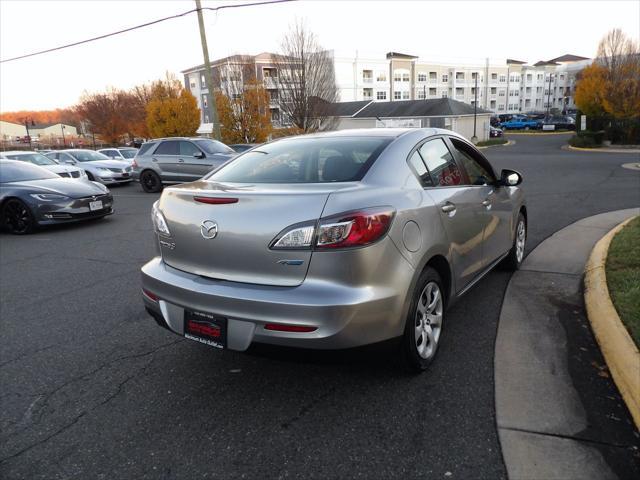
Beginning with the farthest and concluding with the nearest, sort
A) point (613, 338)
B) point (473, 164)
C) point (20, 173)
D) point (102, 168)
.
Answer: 1. point (102, 168)
2. point (20, 173)
3. point (473, 164)
4. point (613, 338)

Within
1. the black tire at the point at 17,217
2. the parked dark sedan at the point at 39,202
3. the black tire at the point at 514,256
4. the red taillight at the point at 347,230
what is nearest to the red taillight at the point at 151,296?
the red taillight at the point at 347,230

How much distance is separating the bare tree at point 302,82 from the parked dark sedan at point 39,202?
19649 millimetres

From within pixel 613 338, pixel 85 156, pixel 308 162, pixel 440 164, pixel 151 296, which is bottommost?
pixel 613 338

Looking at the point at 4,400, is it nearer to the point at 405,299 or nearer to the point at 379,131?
the point at 405,299

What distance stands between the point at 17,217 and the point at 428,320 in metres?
8.61

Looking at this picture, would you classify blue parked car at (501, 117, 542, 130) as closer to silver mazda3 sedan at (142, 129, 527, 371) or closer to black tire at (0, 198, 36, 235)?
black tire at (0, 198, 36, 235)

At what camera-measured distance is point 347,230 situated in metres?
2.52

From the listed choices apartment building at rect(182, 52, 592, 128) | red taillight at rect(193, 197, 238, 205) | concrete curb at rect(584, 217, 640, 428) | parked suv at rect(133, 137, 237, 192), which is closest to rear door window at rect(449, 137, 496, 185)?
concrete curb at rect(584, 217, 640, 428)

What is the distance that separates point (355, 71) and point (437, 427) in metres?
72.0

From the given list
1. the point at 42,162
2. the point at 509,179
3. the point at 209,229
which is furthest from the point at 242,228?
the point at 42,162

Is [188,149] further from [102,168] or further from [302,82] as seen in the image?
[302,82]

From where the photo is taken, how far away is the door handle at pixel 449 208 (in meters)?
3.31

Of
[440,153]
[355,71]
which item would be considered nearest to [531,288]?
[440,153]

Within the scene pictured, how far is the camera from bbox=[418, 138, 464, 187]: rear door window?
349 cm
